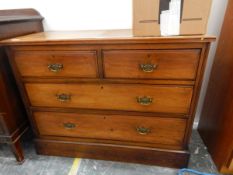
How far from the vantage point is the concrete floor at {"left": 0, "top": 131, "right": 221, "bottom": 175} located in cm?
129

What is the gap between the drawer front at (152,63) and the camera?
36.3 inches

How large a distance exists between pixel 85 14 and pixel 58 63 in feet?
1.83

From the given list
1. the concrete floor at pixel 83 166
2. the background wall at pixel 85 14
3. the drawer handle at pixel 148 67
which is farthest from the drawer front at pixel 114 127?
the background wall at pixel 85 14

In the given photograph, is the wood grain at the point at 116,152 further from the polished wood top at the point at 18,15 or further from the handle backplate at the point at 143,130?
the polished wood top at the point at 18,15

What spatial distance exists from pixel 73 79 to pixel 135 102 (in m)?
0.40

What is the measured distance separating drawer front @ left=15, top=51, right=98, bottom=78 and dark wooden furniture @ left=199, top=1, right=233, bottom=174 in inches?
33.5

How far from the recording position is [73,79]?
108cm

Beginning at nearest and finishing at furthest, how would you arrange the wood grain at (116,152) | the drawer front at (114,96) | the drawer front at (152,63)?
the drawer front at (152,63) → the drawer front at (114,96) → the wood grain at (116,152)

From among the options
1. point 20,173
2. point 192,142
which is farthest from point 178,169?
point 20,173

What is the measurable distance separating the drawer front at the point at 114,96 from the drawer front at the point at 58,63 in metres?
0.08

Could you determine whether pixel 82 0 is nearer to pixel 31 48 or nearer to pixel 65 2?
pixel 65 2

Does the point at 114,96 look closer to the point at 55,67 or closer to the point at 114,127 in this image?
the point at 114,127

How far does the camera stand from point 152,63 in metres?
0.96

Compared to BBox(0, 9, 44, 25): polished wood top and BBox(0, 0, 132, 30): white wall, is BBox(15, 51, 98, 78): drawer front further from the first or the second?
BBox(0, 0, 132, 30): white wall
